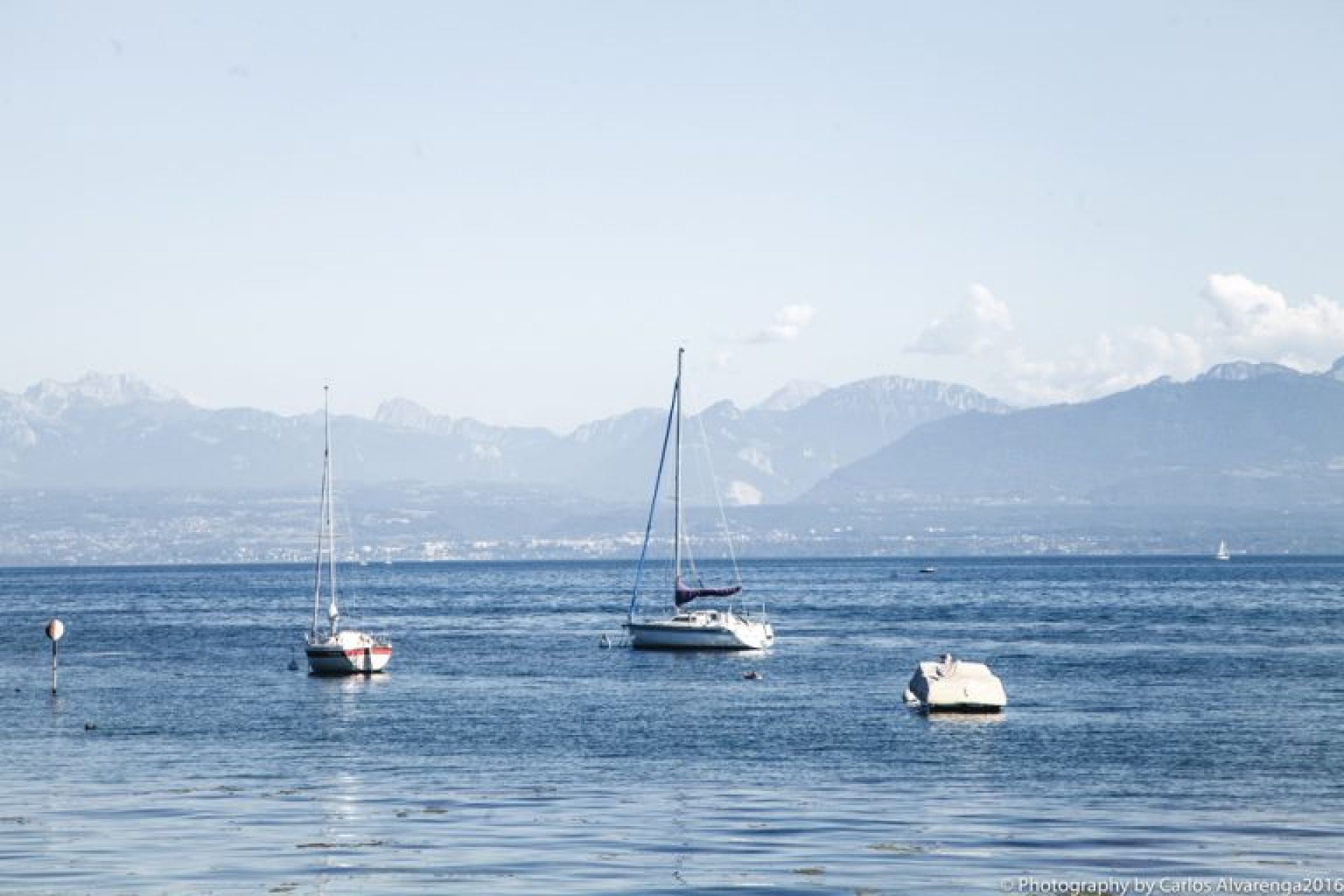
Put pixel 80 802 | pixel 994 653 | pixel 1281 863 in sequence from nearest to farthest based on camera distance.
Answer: pixel 1281 863 < pixel 80 802 < pixel 994 653

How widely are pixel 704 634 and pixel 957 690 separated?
44.2 metres

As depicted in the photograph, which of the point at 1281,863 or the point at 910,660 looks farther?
the point at 910,660

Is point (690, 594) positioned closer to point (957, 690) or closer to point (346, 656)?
point (346, 656)

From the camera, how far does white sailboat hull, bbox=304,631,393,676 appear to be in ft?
351

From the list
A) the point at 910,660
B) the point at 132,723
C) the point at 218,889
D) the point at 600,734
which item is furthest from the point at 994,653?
the point at 218,889

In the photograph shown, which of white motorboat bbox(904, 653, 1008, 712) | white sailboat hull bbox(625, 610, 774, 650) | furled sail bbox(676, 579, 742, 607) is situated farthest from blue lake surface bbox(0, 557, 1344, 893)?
furled sail bbox(676, 579, 742, 607)

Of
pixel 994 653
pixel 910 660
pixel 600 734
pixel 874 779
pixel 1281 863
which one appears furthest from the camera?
pixel 994 653

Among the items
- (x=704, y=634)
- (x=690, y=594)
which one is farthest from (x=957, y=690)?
(x=690, y=594)

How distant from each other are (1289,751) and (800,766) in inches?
682

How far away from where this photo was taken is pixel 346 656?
107 metres


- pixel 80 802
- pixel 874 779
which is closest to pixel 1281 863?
pixel 874 779

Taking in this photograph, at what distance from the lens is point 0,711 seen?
86.6 metres

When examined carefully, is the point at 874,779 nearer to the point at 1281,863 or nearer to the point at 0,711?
the point at 1281,863

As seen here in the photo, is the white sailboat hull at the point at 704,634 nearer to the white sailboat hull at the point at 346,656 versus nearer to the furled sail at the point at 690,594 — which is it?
the furled sail at the point at 690,594
